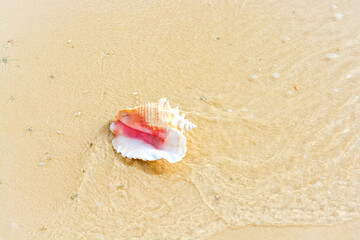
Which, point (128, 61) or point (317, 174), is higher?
point (128, 61)

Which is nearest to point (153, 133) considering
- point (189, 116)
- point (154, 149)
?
point (154, 149)

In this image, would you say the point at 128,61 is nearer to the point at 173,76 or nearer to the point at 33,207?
the point at 173,76

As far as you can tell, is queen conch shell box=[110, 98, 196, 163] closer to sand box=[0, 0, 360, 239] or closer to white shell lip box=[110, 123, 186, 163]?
white shell lip box=[110, 123, 186, 163]

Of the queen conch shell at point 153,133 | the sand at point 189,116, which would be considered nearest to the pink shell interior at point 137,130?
the queen conch shell at point 153,133

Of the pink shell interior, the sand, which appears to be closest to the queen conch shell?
the pink shell interior

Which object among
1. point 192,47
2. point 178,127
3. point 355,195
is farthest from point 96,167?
point 355,195

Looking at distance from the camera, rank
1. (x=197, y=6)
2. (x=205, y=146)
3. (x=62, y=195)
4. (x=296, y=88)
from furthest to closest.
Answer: (x=197, y=6) → (x=296, y=88) → (x=205, y=146) → (x=62, y=195)
